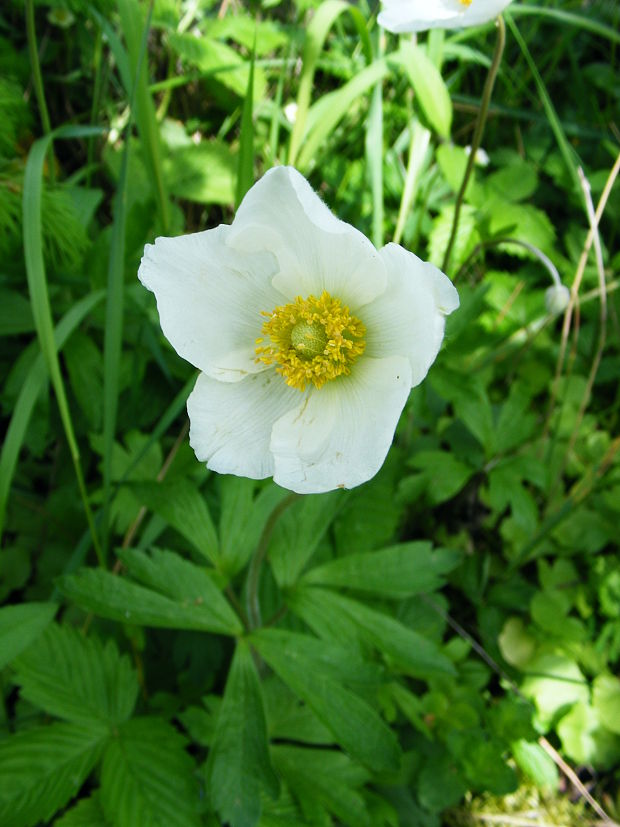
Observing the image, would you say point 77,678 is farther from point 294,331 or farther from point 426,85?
point 426,85

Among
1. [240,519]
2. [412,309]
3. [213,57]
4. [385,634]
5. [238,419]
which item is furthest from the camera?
[213,57]

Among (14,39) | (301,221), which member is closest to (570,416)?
(301,221)

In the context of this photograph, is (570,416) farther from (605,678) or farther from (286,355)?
(286,355)

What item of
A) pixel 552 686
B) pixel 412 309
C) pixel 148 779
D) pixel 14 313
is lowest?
pixel 552 686

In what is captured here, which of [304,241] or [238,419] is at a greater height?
[304,241]

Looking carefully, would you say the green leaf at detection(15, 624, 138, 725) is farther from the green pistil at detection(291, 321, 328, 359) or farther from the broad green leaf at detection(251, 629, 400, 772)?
the green pistil at detection(291, 321, 328, 359)

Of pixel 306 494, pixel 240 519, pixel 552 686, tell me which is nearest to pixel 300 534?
pixel 240 519

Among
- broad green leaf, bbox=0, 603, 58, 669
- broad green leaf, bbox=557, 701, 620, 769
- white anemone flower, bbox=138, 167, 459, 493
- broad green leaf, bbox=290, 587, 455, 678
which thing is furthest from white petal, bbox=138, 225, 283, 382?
broad green leaf, bbox=557, 701, 620, 769

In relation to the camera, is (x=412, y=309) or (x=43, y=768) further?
(x=43, y=768)
